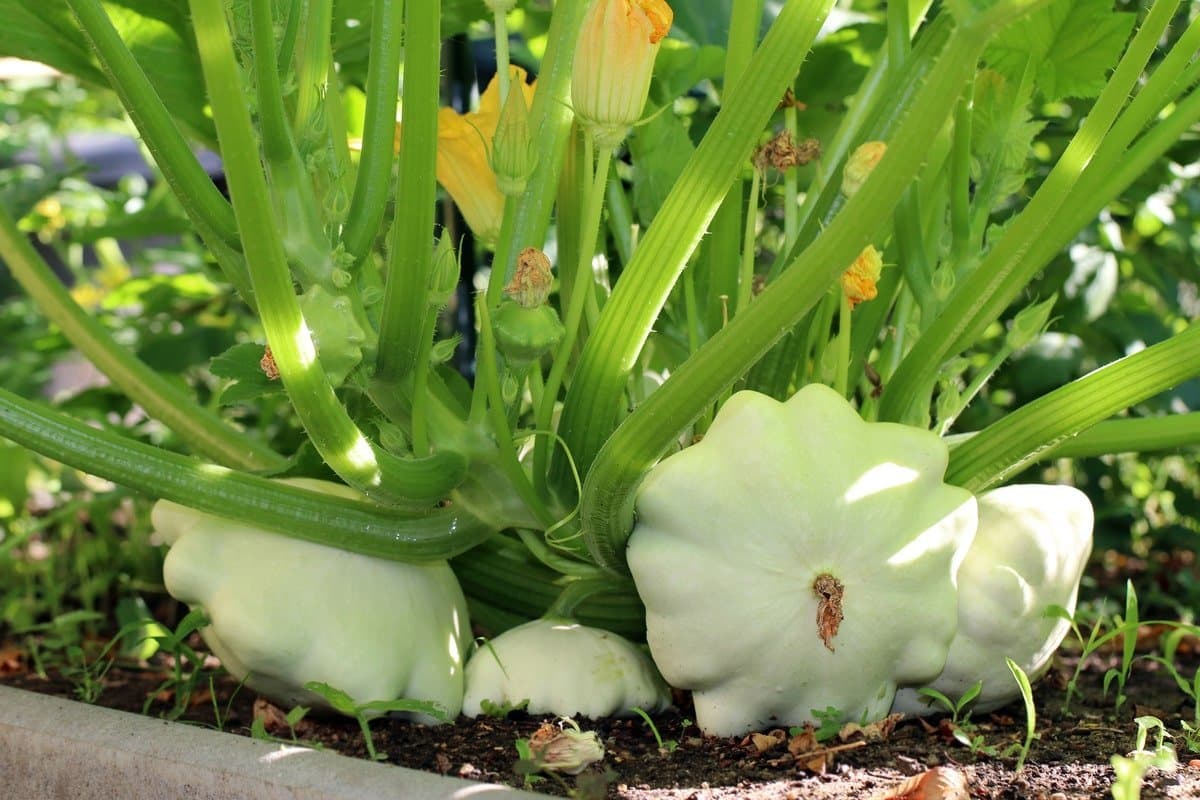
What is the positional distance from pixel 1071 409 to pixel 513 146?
1.54ft

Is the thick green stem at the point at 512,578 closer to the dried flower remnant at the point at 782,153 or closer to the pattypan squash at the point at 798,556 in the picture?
the pattypan squash at the point at 798,556

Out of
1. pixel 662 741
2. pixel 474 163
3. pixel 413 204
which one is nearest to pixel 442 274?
pixel 413 204

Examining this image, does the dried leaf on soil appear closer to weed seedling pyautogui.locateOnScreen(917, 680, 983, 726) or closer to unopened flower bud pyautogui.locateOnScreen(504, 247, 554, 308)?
weed seedling pyautogui.locateOnScreen(917, 680, 983, 726)

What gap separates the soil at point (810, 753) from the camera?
905mm

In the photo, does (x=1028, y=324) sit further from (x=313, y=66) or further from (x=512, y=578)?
(x=313, y=66)

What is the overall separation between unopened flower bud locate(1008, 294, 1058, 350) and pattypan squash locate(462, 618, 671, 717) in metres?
0.42

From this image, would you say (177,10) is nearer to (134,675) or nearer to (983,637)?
(134,675)

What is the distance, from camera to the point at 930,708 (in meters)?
1.12

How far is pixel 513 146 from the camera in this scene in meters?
1.00

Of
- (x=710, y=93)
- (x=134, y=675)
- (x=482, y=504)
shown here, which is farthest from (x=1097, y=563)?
(x=134, y=675)

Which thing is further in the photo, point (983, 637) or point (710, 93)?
point (710, 93)

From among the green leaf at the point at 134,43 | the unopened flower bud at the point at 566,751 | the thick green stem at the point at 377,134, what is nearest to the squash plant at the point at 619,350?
the thick green stem at the point at 377,134

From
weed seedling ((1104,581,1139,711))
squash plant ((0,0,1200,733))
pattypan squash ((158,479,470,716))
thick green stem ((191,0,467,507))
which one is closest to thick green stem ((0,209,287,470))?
squash plant ((0,0,1200,733))

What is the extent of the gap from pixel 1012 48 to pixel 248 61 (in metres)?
0.66
